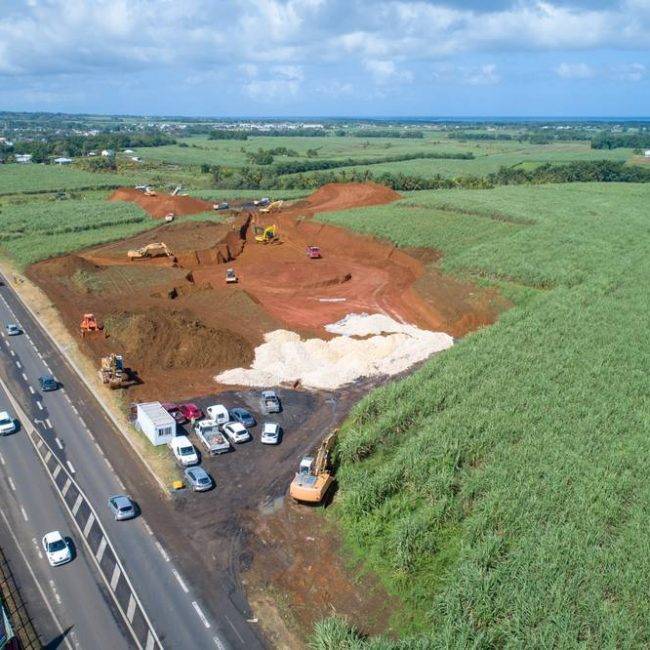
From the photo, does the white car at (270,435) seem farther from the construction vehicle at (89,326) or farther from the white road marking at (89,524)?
the construction vehicle at (89,326)

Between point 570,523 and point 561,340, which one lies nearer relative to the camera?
point 570,523

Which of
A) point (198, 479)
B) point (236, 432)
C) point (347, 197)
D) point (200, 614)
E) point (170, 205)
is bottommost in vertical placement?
point (200, 614)

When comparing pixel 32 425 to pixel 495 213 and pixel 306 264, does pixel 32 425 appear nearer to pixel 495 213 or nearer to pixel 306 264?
pixel 306 264

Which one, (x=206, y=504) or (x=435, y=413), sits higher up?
(x=435, y=413)

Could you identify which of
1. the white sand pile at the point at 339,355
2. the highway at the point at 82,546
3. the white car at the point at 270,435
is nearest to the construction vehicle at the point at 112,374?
the highway at the point at 82,546

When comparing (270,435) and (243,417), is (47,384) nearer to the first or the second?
(243,417)

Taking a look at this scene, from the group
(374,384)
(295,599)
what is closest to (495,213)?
(374,384)

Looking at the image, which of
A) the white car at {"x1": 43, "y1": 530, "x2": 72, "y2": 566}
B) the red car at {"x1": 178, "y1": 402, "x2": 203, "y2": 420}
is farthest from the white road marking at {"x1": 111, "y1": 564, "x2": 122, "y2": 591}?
the red car at {"x1": 178, "y1": 402, "x2": 203, "y2": 420}

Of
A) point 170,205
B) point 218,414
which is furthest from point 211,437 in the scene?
point 170,205
